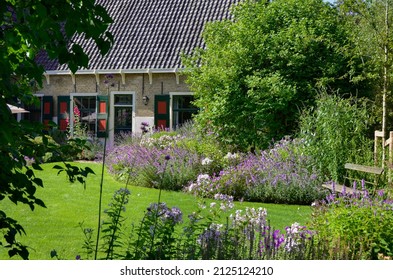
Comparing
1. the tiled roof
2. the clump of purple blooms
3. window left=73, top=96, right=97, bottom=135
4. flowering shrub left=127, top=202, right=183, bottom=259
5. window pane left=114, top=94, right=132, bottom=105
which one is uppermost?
the tiled roof

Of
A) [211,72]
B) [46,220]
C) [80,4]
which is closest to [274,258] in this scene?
[80,4]

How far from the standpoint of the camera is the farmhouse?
717 inches

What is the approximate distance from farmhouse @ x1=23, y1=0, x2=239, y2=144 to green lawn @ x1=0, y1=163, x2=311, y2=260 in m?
6.43

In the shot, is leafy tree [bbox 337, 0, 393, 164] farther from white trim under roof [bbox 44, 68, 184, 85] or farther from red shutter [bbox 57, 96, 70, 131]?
red shutter [bbox 57, 96, 70, 131]

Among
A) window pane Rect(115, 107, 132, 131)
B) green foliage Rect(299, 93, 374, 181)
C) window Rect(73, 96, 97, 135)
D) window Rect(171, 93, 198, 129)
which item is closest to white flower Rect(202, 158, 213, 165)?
green foliage Rect(299, 93, 374, 181)

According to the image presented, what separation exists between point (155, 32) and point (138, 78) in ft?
6.56

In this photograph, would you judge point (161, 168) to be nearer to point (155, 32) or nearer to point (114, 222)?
point (114, 222)

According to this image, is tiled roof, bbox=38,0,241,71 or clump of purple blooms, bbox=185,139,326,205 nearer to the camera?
clump of purple blooms, bbox=185,139,326,205

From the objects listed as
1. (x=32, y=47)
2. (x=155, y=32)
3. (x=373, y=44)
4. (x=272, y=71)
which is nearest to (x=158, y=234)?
(x=32, y=47)

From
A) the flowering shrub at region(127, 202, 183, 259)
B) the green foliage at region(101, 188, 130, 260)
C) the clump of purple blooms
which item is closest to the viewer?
the green foliage at region(101, 188, 130, 260)

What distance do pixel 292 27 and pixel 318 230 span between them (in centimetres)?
870

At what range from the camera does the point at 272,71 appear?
1354 cm

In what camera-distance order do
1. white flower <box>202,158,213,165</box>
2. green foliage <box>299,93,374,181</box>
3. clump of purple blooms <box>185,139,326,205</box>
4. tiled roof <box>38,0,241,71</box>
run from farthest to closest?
tiled roof <box>38,0,241,71</box> < white flower <box>202,158,213,165</box> < green foliage <box>299,93,374,181</box> < clump of purple blooms <box>185,139,326,205</box>

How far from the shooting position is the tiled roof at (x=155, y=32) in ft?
61.4
